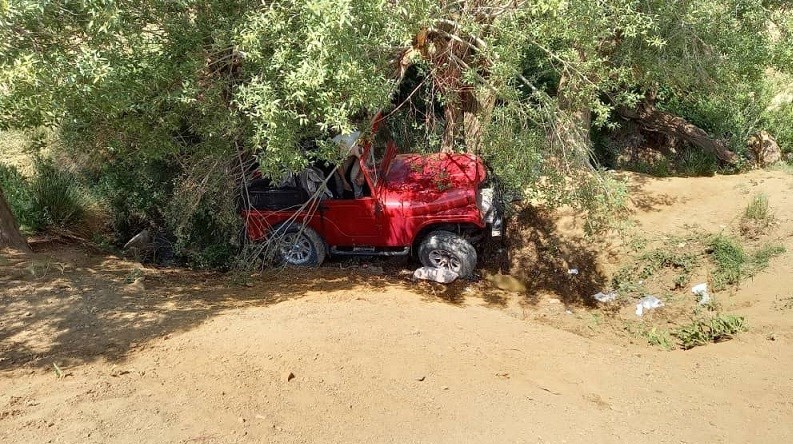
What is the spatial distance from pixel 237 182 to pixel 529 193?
377cm

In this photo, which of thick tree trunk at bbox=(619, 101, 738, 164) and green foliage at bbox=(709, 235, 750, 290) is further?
thick tree trunk at bbox=(619, 101, 738, 164)

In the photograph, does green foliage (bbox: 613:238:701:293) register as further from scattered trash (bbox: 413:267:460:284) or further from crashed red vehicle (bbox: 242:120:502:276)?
scattered trash (bbox: 413:267:460:284)

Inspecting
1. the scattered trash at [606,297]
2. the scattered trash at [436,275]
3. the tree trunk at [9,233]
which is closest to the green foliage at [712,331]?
the scattered trash at [606,297]

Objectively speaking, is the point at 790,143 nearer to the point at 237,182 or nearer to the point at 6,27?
the point at 237,182

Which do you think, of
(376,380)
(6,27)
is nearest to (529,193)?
(376,380)

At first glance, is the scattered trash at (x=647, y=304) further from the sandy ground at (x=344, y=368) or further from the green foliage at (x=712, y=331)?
the green foliage at (x=712, y=331)

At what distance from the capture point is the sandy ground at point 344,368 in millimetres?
3912

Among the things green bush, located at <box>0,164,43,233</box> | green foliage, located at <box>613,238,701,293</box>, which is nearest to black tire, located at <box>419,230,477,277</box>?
green foliage, located at <box>613,238,701,293</box>

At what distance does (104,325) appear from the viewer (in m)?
5.35

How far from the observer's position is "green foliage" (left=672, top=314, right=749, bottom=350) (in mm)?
5867

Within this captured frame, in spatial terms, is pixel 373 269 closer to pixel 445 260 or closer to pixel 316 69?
pixel 445 260

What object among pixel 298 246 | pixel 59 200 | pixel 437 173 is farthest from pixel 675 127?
pixel 59 200

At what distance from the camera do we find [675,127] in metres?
10.8

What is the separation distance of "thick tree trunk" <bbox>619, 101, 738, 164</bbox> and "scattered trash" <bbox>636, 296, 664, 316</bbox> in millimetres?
4279
